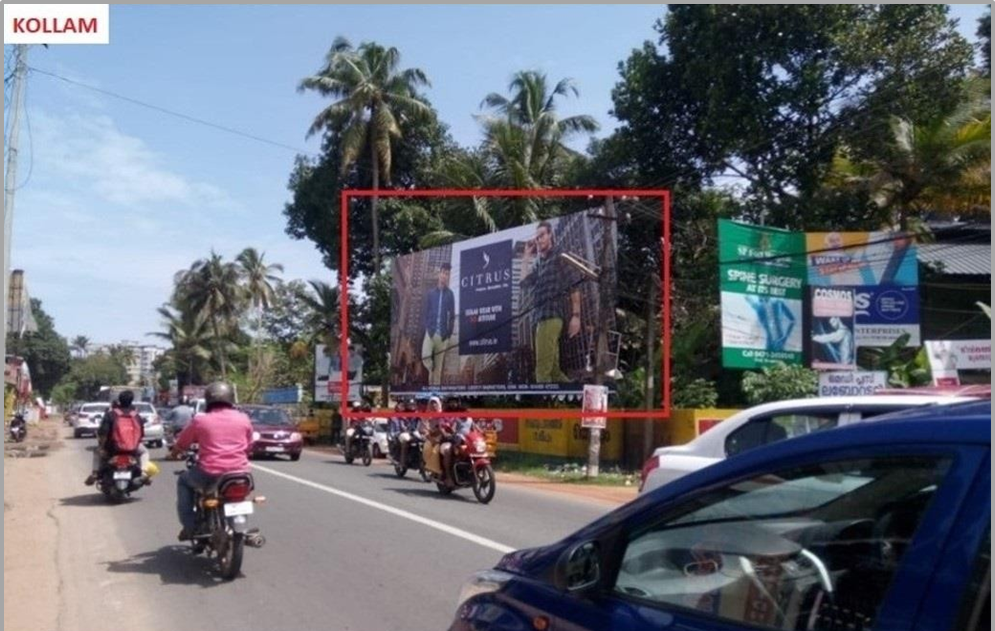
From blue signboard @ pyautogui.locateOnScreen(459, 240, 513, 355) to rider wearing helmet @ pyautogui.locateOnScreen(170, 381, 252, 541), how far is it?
20272mm

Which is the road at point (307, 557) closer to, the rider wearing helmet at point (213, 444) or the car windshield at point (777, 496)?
the rider wearing helmet at point (213, 444)

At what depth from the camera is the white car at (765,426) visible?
777 centimetres

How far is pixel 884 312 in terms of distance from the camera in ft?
75.9

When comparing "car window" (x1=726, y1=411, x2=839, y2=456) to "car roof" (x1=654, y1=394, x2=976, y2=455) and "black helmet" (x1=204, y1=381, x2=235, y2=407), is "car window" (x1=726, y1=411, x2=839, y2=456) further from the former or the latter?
"black helmet" (x1=204, y1=381, x2=235, y2=407)

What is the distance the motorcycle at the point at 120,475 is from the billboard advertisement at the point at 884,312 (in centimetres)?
1534

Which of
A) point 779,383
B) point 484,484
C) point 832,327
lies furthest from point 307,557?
point 832,327

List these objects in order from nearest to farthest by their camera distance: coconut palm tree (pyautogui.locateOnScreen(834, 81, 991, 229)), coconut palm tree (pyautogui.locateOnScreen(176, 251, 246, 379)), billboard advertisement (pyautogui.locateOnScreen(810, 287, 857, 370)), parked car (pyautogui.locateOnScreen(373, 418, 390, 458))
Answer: billboard advertisement (pyautogui.locateOnScreen(810, 287, 857, 370)) < coconut palm tree (pyautogui.locateOnScreen(834, 81, 991, 229)) < parked car (pyautogui.locateOnScreen(373, 418, 390, 458)) < coconut palm tree (pyautogui.locateOnScreen(176, 251, 246, 379))

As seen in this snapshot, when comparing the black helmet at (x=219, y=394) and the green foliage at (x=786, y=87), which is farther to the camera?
the green foliage at (x=786, y=87)

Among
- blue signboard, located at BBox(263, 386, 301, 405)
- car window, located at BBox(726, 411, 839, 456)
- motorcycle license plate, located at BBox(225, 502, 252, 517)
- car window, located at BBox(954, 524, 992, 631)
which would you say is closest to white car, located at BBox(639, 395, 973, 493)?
car window, located at BBox(726, 411, 839, 456)

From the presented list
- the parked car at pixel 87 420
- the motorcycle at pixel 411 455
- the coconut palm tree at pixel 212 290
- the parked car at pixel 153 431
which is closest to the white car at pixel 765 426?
the motorcycle at pixel 411 455

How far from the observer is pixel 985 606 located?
2.25 m

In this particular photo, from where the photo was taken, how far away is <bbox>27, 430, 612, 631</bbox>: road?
25.0ft

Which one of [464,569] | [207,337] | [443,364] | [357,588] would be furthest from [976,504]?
[207,337]

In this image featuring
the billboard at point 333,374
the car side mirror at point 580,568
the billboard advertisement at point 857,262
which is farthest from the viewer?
the billboard at point 333,374
